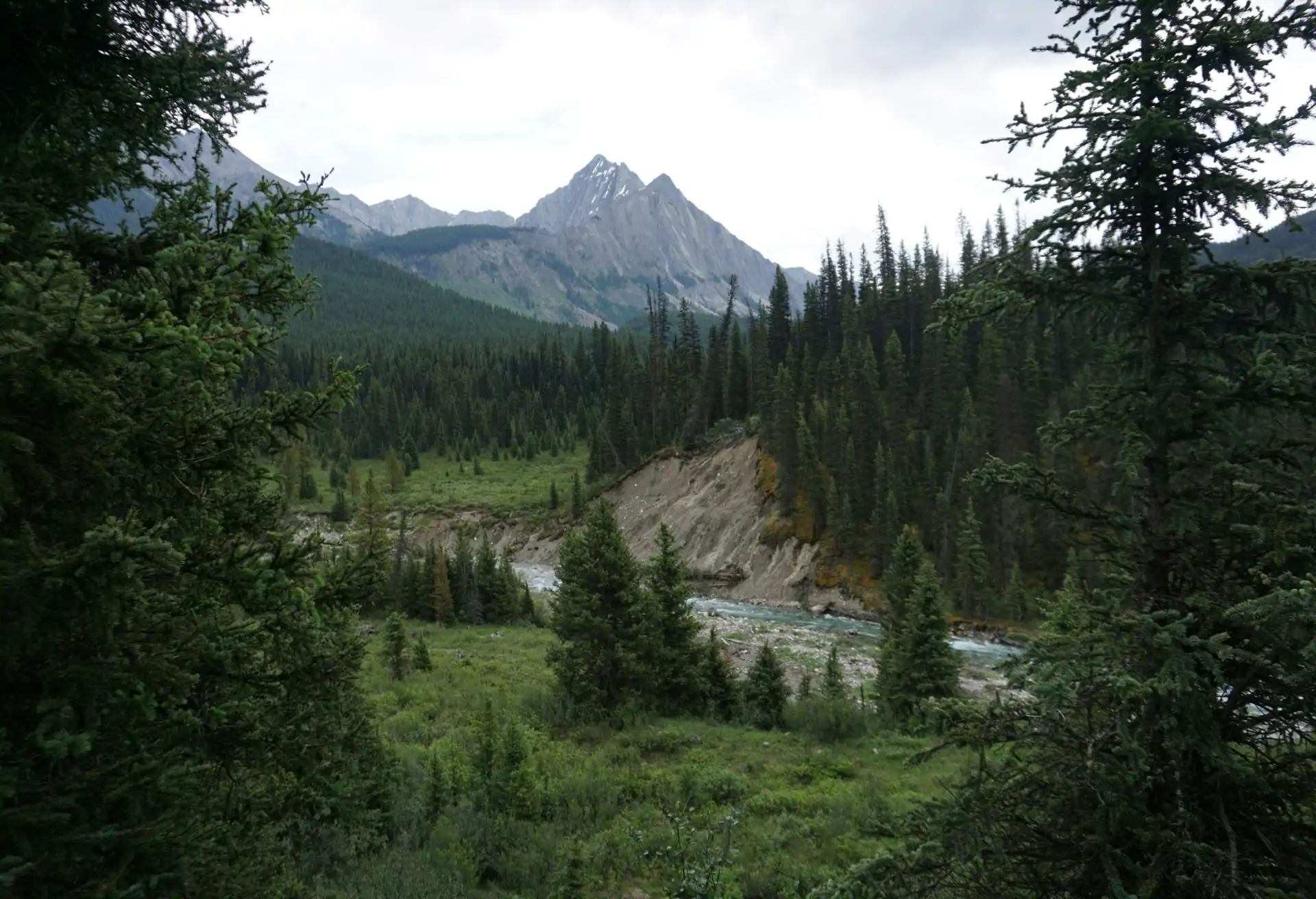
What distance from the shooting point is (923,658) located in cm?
2002

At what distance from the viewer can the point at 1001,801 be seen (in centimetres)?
529

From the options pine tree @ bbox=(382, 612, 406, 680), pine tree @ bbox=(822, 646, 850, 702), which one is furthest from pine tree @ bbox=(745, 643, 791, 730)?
pine tree @ bbox=(382, 612, 406, 680)

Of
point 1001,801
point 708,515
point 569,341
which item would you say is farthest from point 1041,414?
point 569,341

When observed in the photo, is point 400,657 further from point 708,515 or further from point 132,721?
point 708,515

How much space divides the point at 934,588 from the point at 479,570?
32.3m

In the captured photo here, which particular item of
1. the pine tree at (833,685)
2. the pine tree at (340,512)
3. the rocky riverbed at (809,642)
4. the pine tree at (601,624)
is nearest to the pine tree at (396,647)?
the pine tree at (601,624)

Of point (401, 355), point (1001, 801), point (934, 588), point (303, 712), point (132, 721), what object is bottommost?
point (934, 588)

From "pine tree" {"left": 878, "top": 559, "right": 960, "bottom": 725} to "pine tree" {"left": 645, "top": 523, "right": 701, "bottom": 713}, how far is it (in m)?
5.79

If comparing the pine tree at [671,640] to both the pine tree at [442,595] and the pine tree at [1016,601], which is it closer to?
the pine tree at [442,595]

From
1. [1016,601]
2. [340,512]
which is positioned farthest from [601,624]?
[340,512]

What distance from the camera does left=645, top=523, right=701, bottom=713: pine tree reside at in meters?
19.5

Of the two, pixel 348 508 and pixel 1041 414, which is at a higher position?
pixel 1041 414

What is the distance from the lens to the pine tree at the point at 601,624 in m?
18.9

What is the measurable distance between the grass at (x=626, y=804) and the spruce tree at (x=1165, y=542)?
46.7 inches
